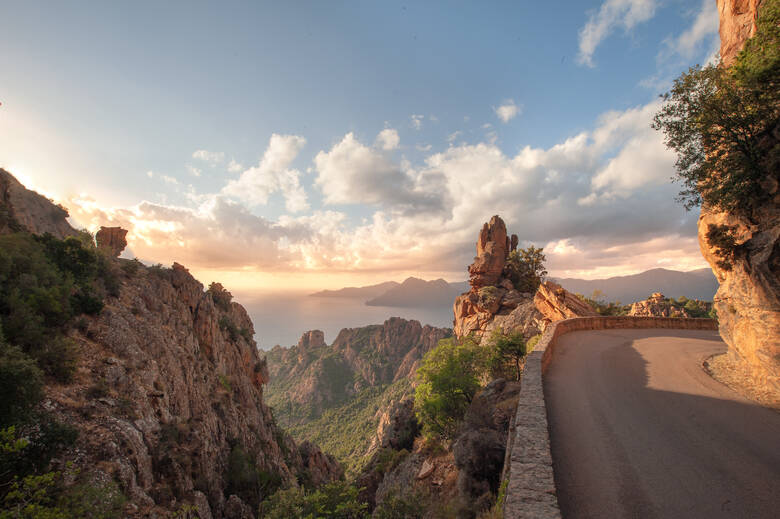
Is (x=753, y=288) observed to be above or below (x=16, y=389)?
above

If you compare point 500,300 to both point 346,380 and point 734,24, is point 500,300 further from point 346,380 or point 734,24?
point 346,380

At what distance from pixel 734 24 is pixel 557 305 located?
24.0m

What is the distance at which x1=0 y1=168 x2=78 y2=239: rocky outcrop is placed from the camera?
26.1m

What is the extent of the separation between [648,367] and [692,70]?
544 inches

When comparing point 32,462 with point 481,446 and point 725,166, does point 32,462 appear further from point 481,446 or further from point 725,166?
point 725,166

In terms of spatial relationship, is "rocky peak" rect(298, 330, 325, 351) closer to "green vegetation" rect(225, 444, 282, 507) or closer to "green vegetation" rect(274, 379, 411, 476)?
"green vegetation" rect(274, 379, 411, 476)

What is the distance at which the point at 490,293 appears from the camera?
1758 inches

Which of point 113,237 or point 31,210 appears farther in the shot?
point 113,237

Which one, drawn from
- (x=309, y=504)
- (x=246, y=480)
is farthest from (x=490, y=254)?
(x=309, y=504)

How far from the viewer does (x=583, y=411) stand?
9.40 meters

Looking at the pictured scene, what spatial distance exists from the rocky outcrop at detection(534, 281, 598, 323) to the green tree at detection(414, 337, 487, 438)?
14.2 metres

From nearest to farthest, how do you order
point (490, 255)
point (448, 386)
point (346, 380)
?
point (448, 386) < point (490, 255) < point (346, 380)

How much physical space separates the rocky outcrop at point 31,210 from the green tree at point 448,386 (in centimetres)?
3675

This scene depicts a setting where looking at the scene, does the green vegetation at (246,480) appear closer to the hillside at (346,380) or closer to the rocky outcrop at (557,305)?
the rocky outcrop at (557,305)
